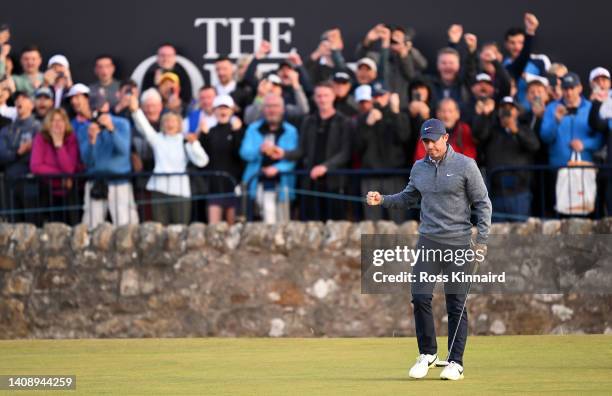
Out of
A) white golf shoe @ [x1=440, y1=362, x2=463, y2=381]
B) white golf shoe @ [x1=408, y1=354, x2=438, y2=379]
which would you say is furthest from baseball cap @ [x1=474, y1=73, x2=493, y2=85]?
white golf shoe @ [x1=440, y1=362, x2=463, y2=381]

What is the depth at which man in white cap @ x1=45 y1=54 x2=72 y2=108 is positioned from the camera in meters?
18.4

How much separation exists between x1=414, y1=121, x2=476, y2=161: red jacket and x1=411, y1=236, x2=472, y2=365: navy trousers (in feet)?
17.0

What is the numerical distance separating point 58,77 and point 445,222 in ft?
26.7

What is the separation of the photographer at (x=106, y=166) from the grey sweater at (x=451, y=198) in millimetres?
6432

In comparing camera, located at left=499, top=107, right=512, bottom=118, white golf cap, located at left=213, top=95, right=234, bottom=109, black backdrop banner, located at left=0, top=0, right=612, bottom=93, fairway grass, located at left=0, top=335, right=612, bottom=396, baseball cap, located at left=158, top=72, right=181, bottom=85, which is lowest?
fairway grass, located at left=0, top=335, right=612, bottom=396

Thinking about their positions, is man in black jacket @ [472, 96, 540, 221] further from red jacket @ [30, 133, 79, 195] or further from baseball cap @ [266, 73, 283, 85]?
red jacket @ [30, 133, 79, 195]

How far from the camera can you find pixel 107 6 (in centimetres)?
1895

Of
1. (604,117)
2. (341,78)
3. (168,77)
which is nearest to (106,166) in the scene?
(168,77)

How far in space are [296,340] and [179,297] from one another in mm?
1467

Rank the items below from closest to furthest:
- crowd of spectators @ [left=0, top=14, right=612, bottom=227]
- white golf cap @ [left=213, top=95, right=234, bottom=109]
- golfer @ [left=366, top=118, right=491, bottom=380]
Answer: golfer @ [left=366, top=118, right=491, bottom=380]
crowd of spectators @ [left=0, top=14, right=612, bottom=227]
white golf cap @ [left=213, top=95, right=234, bottom=109]

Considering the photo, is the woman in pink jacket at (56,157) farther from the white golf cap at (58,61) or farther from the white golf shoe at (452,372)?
the white golf shoe at (452,372)

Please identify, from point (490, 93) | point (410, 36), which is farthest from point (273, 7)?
point (490, 93)

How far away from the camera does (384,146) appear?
1697 cm

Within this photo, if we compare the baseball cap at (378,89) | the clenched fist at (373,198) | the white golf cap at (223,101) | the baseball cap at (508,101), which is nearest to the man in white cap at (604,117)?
the baseball cap at (508,101)
